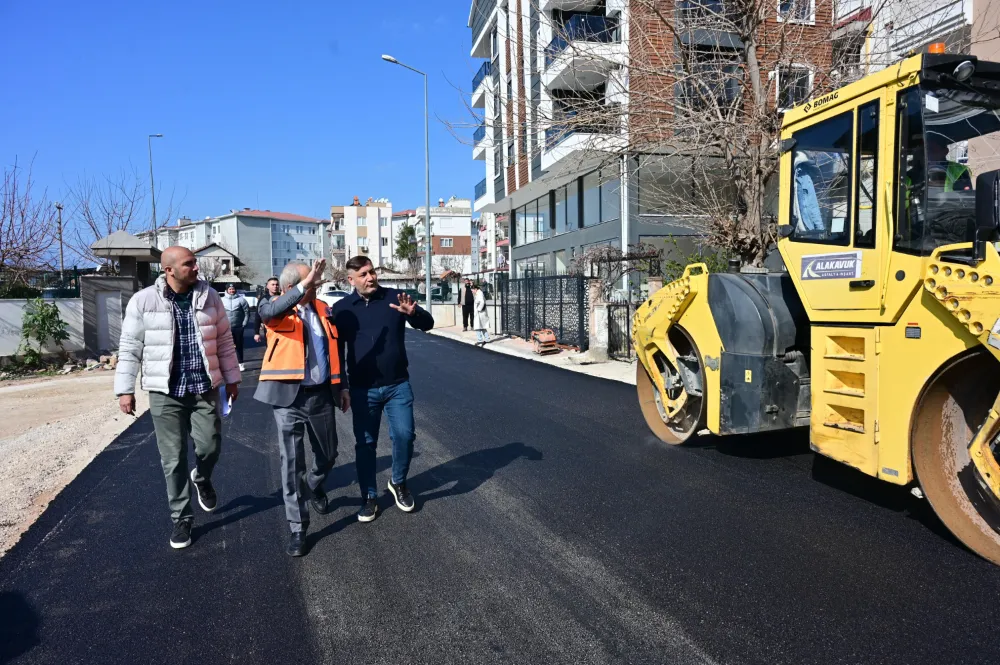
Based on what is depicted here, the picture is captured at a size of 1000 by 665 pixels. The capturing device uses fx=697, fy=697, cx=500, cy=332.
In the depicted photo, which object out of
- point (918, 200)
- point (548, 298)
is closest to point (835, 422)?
point (918, 200)

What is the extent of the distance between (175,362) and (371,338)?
127 cm

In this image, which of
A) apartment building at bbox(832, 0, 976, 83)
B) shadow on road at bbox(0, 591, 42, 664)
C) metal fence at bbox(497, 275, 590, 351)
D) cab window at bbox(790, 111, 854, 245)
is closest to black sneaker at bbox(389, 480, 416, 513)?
shadow on road at bbox(0, 591, 42, 664)

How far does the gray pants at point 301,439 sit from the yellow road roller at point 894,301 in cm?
313

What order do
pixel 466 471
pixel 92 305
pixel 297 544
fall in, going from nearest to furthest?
pixel 297 544 → pixel 466 471 → pixel 92 305

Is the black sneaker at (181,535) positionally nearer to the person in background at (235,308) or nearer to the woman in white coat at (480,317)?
the person in background at (235,308)

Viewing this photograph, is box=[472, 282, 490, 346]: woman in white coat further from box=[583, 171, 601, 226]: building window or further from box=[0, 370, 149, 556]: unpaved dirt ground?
box=[0, 370, 149, 556]: unpaved dirt ground

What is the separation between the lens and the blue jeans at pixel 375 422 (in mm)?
4875

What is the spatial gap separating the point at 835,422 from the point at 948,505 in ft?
2.82

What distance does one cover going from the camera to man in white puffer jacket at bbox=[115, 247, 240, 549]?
450cm

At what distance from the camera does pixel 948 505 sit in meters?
4.05

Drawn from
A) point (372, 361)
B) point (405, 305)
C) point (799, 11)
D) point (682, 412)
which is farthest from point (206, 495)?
point (799, 11)

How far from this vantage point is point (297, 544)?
4328mm

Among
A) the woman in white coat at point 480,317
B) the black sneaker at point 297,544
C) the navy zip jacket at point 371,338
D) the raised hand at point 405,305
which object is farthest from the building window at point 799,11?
the woman in white coat at point 480,317

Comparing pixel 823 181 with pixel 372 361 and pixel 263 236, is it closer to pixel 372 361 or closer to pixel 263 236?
pixel 372 361
